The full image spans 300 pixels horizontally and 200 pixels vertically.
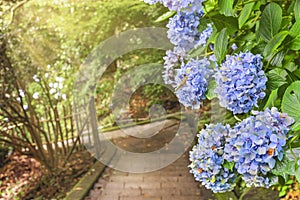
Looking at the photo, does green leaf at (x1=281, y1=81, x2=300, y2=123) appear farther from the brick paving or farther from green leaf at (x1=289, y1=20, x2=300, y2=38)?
the brick paving

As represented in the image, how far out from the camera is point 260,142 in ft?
1.67

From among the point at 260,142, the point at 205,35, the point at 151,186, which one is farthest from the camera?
the point at 151,186

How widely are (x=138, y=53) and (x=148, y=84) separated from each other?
42 cm

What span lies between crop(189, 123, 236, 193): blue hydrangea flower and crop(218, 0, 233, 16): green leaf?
0.72ft

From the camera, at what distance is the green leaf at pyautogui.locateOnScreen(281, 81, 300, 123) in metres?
0.59

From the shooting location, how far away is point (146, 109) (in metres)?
4.79

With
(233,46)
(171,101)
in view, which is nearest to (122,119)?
(171,101)

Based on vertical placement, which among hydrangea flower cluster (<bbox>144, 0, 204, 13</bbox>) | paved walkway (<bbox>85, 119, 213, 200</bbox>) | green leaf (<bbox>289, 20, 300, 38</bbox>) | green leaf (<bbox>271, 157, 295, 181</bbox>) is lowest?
paved walkway (<bbox>85, 119, 213, 200</bbox>)

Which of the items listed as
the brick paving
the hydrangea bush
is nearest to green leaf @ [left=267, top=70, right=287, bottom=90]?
the hydrangea bush

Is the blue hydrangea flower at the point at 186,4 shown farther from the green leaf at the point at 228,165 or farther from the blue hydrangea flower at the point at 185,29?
the green leaf at the point at 228,165

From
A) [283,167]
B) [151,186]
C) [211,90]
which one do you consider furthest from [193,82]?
[151,186]

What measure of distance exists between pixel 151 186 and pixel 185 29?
2264mm

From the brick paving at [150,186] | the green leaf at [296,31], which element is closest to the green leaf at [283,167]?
the green leaf at [296,31]

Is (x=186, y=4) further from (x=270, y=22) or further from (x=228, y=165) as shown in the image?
(x=228, y=165)
